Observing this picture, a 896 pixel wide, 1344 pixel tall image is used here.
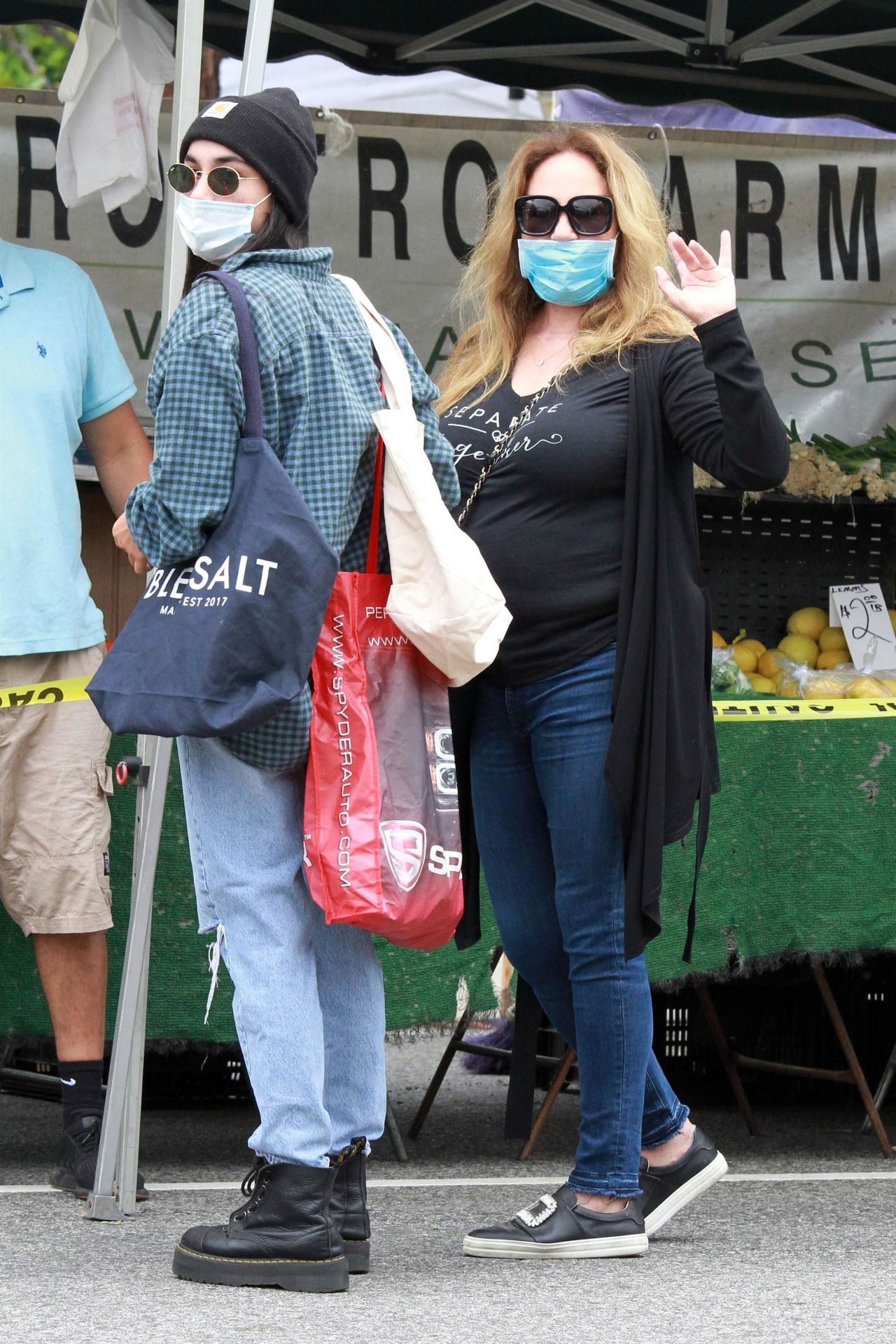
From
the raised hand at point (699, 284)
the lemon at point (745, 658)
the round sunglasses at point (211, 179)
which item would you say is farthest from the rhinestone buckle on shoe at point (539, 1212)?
the lemon at point (745, 658)

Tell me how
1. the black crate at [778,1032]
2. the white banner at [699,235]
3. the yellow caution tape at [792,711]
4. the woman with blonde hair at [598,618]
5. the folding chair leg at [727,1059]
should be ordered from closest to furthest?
1. the woman with blonde hair at [598,618]
2. the yellow caution tape at [792,711]
3. the folding chair leg at [727,1059]
4. the black crate at [778,1032]
5. the white banner at [699,235]

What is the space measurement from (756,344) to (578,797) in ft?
10.4

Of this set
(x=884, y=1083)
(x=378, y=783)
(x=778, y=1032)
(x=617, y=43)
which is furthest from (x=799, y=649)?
(x=378, y=783)

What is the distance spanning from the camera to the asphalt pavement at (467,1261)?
8.24 feet

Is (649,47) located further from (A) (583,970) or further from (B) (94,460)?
(A) (583,970)

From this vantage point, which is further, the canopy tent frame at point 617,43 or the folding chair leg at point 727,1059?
the canopy tent frame at point 617,43

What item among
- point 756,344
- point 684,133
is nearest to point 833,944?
point 756,344

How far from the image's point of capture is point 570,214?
9.75ft

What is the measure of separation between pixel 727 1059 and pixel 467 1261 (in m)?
1.59

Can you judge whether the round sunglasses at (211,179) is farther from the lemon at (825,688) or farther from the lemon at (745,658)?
the lemon at (745,658)

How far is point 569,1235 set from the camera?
2.92 meters

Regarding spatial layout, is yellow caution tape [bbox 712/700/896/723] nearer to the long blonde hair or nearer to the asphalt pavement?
the asphalt pavement

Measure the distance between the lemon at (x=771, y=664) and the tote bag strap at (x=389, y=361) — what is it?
8.34 ft

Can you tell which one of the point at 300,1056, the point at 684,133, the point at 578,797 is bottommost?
the point at 300,1056
